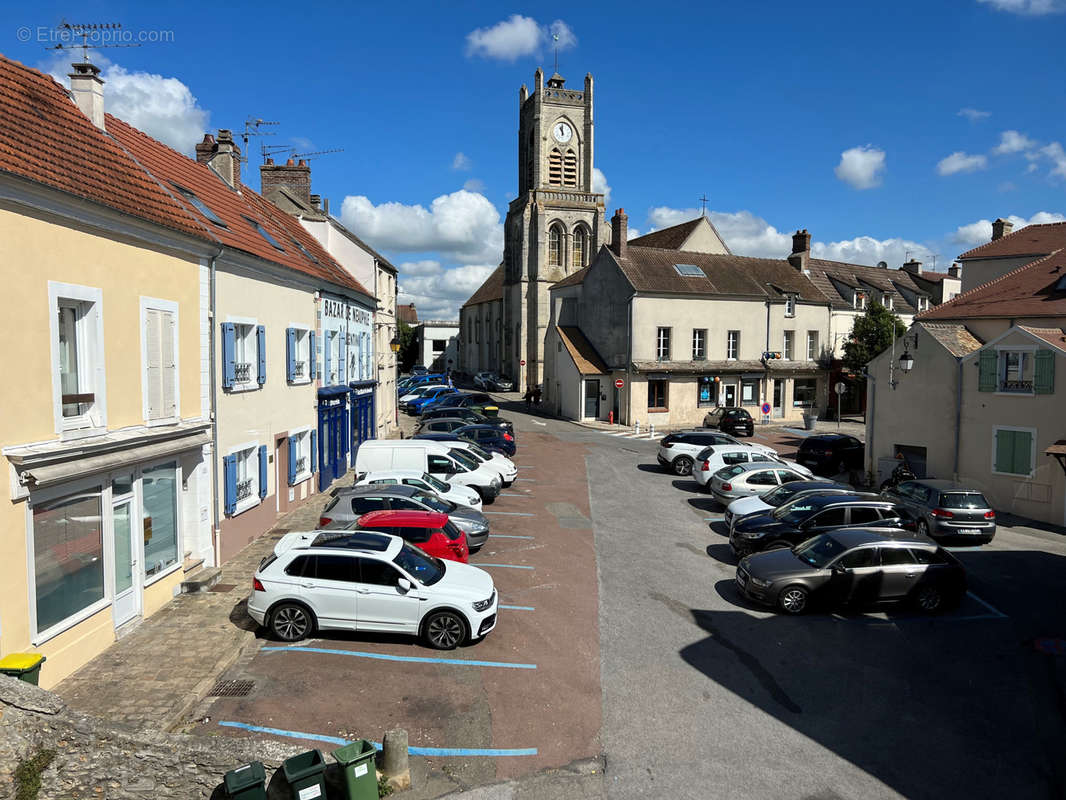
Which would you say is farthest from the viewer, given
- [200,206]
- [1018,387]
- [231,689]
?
[1018,387]

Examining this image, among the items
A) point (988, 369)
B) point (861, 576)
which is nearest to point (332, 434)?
point (861, 576)

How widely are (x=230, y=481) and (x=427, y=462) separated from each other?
6.07 m

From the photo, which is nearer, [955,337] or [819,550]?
[819,550]

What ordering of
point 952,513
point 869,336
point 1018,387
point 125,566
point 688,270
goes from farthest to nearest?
point 869,336, point 688,270, point 1018,387, point 952,513, point 125,566

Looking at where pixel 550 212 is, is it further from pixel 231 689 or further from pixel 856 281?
pixel 231 689

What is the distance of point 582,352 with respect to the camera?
40719mm

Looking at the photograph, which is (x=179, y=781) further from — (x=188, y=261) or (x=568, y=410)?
(x=568, y=410)

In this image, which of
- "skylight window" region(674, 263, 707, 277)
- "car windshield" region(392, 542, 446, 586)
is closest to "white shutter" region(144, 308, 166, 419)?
"car windshield" region(392, 542, 446, 586)

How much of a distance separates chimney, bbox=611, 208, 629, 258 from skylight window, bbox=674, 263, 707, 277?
351 cm

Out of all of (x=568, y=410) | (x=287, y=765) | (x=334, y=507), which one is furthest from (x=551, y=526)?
(x=568, y=410)

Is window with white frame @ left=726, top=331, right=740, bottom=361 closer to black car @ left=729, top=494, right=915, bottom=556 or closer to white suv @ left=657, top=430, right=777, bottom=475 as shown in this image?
white suv @ left=657, top=430, right=777, bottom=475

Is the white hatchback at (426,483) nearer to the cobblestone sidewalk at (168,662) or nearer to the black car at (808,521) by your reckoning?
the cobblestone sidewalk at (168,662)

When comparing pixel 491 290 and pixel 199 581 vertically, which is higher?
pixel 491 290

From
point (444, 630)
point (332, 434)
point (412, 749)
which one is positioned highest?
point (332, 434)
